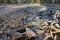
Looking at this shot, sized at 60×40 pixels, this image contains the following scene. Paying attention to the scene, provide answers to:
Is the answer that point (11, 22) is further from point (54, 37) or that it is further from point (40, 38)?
point (54, 37)

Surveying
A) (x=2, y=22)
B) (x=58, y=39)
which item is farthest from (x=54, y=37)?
(x=2, y=22)

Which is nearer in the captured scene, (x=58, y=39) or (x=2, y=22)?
(x=58, y=39)

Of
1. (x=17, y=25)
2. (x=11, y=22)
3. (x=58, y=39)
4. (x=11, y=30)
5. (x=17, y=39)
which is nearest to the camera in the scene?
(x=58, y=39)

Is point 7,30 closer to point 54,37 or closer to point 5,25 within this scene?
point 5,25

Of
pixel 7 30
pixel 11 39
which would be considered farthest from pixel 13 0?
pixel 11 39

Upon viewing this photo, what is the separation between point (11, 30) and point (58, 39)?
134 cm

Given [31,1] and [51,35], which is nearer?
[51,35]

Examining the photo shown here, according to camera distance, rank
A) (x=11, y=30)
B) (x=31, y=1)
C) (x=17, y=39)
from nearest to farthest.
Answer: (x=17, y=39), (x=11, y=30), (x=31, y=1)

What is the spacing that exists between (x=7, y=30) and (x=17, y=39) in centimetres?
69

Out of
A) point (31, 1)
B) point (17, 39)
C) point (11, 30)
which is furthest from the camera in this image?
point (31, 1)

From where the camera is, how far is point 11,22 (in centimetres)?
444

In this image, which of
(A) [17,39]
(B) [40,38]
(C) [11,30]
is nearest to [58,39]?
(B) [40,38]

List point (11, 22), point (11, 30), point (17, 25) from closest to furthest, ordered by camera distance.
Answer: point (11, 30) < point (17, 25) < point (11, 22)

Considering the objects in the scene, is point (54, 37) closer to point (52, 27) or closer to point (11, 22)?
point (52, 27)
